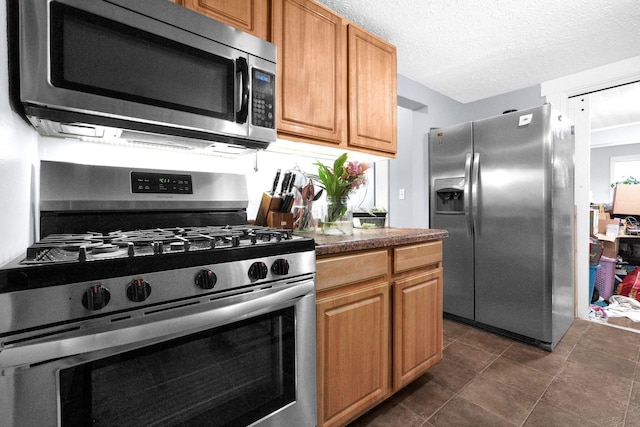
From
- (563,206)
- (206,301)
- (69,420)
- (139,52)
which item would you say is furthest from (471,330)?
(139,52)

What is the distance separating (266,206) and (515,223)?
1.96m

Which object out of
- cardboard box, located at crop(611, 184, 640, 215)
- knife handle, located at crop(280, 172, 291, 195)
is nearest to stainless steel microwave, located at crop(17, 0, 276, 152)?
knife handle, located at crop(280, 172, 291, 195)

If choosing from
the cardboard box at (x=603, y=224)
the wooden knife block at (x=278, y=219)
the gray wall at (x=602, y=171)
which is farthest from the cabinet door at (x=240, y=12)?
the gray wall at (x=602, y=171)

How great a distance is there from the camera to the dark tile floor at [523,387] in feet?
4.92

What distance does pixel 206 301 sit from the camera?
89cm

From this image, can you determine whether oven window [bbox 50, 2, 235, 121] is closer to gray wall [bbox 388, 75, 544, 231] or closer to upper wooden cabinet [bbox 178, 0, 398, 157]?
upper wooden cabinet [bbox 178, 0, 398, 157]

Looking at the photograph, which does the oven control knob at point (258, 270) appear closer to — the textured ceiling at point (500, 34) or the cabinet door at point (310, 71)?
the cabinet door at point (310, 71)

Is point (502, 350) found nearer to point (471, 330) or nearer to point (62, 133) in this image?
point (471, 330)

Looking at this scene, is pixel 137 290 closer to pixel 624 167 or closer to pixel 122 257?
pixel 122 257

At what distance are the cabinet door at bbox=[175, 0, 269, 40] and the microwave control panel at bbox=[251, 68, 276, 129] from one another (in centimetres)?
26

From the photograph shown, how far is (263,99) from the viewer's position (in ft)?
4.63

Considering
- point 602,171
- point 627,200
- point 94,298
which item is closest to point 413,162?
point 94,298

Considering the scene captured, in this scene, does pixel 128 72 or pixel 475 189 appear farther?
pixel 475 189

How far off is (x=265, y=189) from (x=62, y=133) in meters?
0.94
